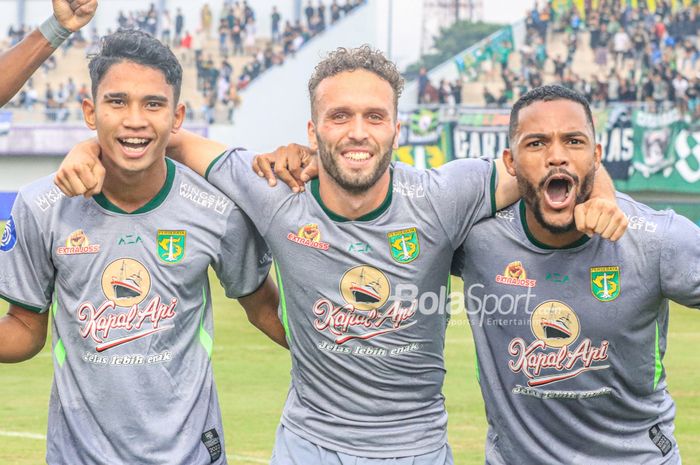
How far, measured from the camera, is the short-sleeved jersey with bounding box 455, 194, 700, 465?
4.78m

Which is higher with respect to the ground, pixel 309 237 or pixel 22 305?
pixel 309 237

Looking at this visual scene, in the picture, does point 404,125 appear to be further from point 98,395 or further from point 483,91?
point 98,395

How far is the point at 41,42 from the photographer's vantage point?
4859 millimetres

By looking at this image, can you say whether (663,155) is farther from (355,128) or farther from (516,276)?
(355,128)

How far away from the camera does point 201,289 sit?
4961mm

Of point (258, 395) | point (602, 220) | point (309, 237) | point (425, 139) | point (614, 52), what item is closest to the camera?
point (602, 220)

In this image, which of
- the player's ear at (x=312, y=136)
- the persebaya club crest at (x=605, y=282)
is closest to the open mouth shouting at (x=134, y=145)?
the player's ear at (x=312, y=136)

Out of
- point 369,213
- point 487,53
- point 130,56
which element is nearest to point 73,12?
point 130,56

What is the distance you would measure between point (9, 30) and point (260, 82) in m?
12.3

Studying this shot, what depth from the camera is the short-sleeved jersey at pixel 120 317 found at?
185 inches

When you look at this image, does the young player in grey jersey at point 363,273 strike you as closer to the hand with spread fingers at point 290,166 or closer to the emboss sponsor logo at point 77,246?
the hand with spread fingers at point 290,166

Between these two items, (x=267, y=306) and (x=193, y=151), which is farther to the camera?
(x=267, y=306)

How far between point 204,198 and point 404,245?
878 millimetres

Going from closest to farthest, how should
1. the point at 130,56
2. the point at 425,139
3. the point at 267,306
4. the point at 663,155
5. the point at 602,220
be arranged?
the point at 602,220
the point at 130,56
the point at 267,306
the point at 663,155
the point at 425,139
